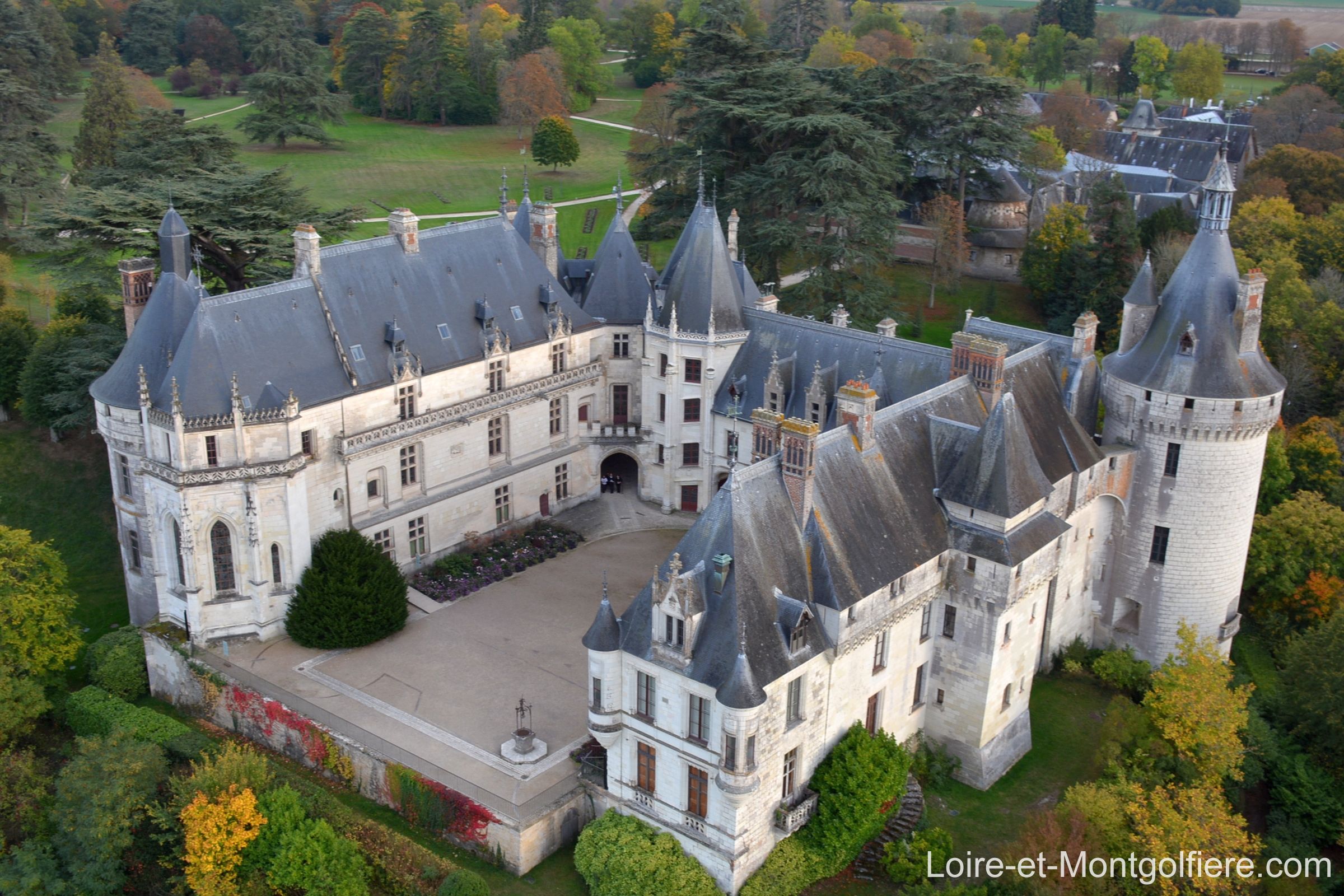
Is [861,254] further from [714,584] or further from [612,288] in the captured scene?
[714,584]

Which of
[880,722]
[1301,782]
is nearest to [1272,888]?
[1301,782]

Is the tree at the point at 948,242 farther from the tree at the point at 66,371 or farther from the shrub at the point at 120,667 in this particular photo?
the shrub at the point at 120,667

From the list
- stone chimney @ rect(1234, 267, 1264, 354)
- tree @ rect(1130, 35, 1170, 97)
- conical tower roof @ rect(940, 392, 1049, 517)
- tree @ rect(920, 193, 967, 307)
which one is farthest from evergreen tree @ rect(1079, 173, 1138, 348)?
tree @ rect(1130, 35, 1170, 97)

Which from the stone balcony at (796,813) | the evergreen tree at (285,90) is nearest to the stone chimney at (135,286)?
the stone balcony at (796,813)

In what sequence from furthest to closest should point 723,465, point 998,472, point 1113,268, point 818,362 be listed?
point 1113,268 → point 723,465 → point 818,362 → point 998,472

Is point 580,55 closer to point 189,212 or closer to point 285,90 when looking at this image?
point 285,90

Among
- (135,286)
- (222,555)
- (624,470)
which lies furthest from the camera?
(624,470)

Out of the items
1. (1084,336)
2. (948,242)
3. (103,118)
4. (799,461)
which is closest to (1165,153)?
(948,242)
